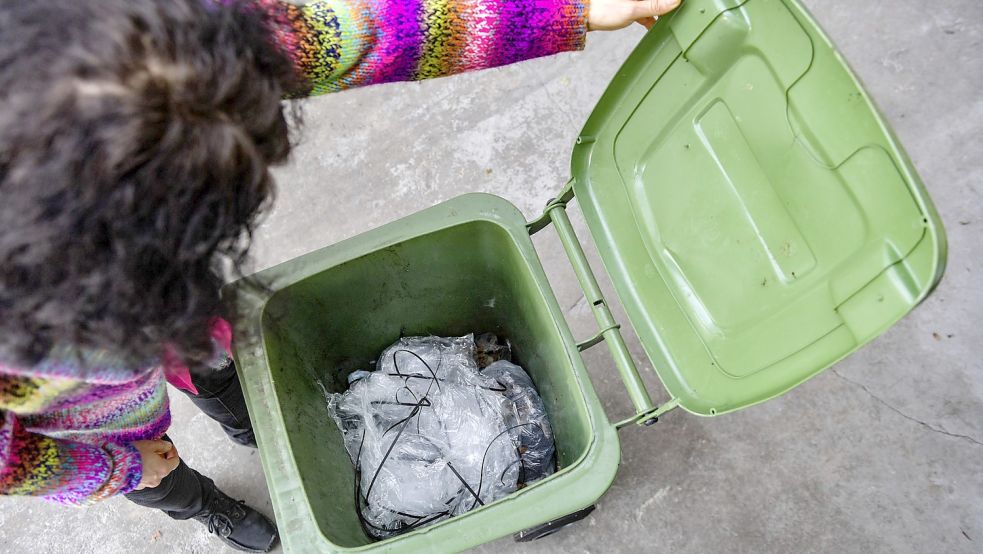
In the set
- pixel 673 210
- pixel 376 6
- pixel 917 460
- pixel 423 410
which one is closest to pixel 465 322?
pixel 423 410

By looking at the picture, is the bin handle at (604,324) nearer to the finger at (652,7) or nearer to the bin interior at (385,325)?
the bin interior at (385,325)

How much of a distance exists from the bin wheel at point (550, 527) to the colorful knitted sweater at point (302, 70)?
2.37ft

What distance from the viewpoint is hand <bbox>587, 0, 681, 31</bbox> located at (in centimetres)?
82

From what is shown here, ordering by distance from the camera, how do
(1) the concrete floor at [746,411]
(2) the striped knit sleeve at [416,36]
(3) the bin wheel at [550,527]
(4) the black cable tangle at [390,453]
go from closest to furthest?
(2) the striped knit sleeve at [416,36]
(4) the black cable tangle at [390,453]
(3) the bin wheel at [550,527]
(1) the concrete floor at [746,411]

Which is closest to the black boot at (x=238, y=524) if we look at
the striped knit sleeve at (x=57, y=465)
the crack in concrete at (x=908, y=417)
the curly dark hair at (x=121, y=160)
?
the striped knit sleeve at (x=57, y=465)

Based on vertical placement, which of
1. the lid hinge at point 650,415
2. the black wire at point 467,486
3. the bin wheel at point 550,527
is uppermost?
the lid hinge at point 650,415

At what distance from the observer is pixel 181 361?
0.65 metres

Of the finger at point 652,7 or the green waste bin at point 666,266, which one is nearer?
the green waste bin at point 666,266

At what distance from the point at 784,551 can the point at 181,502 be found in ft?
4.16

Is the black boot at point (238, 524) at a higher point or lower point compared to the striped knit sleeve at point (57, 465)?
lower

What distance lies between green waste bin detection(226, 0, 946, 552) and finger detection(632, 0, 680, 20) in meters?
0.02

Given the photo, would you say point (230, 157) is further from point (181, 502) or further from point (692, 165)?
point (181, 502)

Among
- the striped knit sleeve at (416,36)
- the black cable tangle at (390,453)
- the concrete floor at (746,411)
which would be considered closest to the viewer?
the striped knit sleeve at (416,36)

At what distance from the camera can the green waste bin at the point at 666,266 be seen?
66cm
